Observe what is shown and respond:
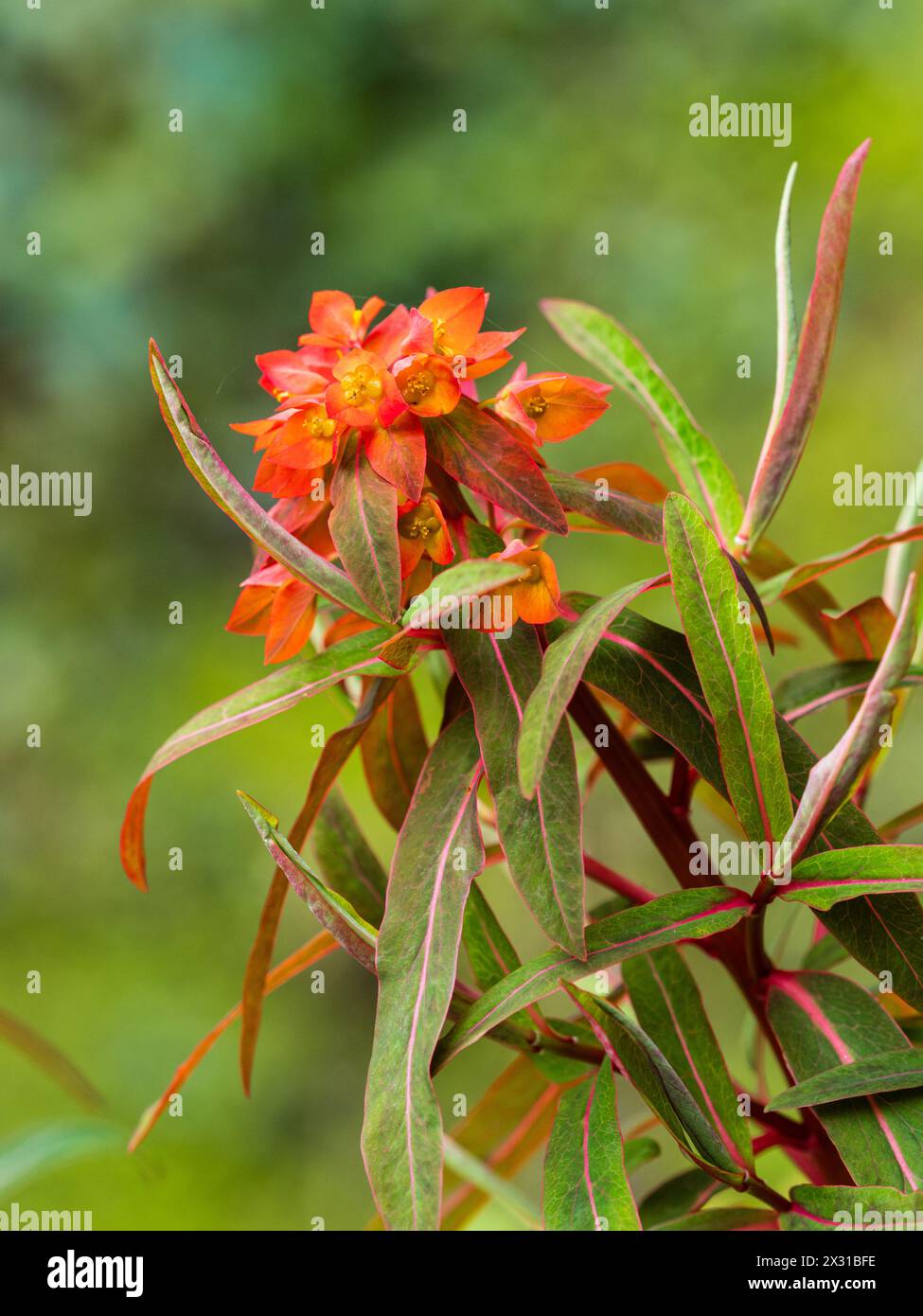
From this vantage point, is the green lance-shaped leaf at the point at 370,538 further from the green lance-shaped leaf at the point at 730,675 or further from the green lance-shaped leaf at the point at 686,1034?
the green lance-shaped leaf at the point at 686,1034

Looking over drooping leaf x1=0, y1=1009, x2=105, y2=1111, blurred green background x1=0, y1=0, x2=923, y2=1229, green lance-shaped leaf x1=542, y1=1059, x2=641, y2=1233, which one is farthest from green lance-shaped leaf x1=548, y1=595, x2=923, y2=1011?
blurred green background x1=0, y1=0, x2=923, y2=1229

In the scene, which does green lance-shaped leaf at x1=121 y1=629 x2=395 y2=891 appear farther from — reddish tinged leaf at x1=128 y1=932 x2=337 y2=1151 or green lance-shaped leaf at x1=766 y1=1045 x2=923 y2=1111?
green lance-shaped leaf at x1=766 y1=1045 x2=923 y2=1111

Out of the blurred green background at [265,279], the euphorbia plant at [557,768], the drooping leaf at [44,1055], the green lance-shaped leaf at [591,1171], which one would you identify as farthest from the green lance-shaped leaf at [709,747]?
the blurred green background at [265,279]

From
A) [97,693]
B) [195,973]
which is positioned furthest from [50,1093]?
[97,693]

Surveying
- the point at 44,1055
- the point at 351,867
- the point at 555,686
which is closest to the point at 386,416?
the point at 555,686

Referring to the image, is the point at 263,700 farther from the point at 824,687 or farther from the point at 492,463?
the point at 824,687

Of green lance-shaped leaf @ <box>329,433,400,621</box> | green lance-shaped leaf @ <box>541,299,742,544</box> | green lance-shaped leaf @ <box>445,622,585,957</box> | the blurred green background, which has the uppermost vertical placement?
the blurred green background

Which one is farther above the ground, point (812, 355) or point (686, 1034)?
point (812, 355)
